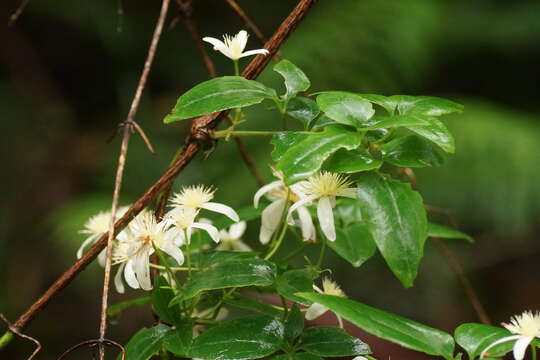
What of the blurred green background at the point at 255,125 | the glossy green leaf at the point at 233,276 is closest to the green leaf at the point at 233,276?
the glossy green leaf at the point at 233,276

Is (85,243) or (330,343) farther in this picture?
(85,243)

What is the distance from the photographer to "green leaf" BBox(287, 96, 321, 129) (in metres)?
0.45

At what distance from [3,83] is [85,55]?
0.99 feet

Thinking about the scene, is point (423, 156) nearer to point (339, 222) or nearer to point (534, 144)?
point (339, 222)

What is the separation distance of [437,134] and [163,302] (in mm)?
204

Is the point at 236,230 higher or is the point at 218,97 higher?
the point at 218,97

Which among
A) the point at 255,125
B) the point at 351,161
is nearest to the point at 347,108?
the point at 351,161

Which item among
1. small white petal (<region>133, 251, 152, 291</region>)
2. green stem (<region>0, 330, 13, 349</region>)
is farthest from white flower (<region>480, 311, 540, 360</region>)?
green stem (<region>0, 330, 13, 349</region>)

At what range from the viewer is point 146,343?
44cm

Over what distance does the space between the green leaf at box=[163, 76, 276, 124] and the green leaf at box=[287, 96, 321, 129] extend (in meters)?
0.03

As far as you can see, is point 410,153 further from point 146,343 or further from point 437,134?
point 146,343

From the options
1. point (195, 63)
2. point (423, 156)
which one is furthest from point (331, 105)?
point (195, 63)

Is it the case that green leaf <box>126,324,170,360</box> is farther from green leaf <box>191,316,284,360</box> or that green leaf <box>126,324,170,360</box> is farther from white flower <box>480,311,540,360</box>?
white flower <box>480,311,540,360</box>

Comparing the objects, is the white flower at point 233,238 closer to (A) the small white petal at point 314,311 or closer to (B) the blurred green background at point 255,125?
(A) the small white petal at point 314,311
